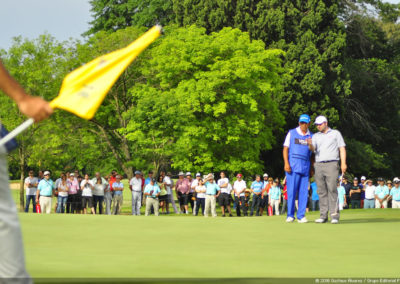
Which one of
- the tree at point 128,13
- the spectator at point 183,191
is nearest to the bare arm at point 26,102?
the spectator at point 183,191

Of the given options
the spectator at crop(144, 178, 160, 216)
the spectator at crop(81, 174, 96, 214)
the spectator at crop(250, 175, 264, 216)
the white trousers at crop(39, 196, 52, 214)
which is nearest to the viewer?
the white trousers at crop(39, 196, 52, 214)

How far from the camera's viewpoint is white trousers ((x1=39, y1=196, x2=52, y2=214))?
27.7m

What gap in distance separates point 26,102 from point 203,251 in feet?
12.9

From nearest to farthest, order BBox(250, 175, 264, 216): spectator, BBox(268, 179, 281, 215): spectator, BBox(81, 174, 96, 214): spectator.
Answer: BBox(81, 174, 96, 214): spectator → BBox(268, 179, 281, 215): spectator → BBox(250, 175, 264, 216): spectator

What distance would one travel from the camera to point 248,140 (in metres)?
48.2

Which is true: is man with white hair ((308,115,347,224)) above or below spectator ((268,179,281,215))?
above

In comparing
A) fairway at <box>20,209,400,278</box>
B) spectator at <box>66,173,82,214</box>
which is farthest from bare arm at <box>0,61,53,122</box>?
spectator at <box>66,173,82,214</box>

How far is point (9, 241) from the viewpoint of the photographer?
3930mm

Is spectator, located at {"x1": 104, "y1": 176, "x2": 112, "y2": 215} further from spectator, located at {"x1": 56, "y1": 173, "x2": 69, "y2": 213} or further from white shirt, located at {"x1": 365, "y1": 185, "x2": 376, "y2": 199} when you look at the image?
white shirt, located at {"x1": 365, "y1": 185, "x2": 376, "y2": 199}

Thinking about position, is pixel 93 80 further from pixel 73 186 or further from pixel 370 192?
pixel 370 192

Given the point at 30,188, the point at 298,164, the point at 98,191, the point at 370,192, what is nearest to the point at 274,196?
the point at 370,192

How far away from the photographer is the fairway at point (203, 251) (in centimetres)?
592

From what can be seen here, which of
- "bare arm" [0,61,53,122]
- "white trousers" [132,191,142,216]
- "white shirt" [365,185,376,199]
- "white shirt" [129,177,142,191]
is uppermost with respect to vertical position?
"bare arm" [0,61,53,122]

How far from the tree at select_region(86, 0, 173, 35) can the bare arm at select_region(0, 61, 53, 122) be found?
55.5 meters
